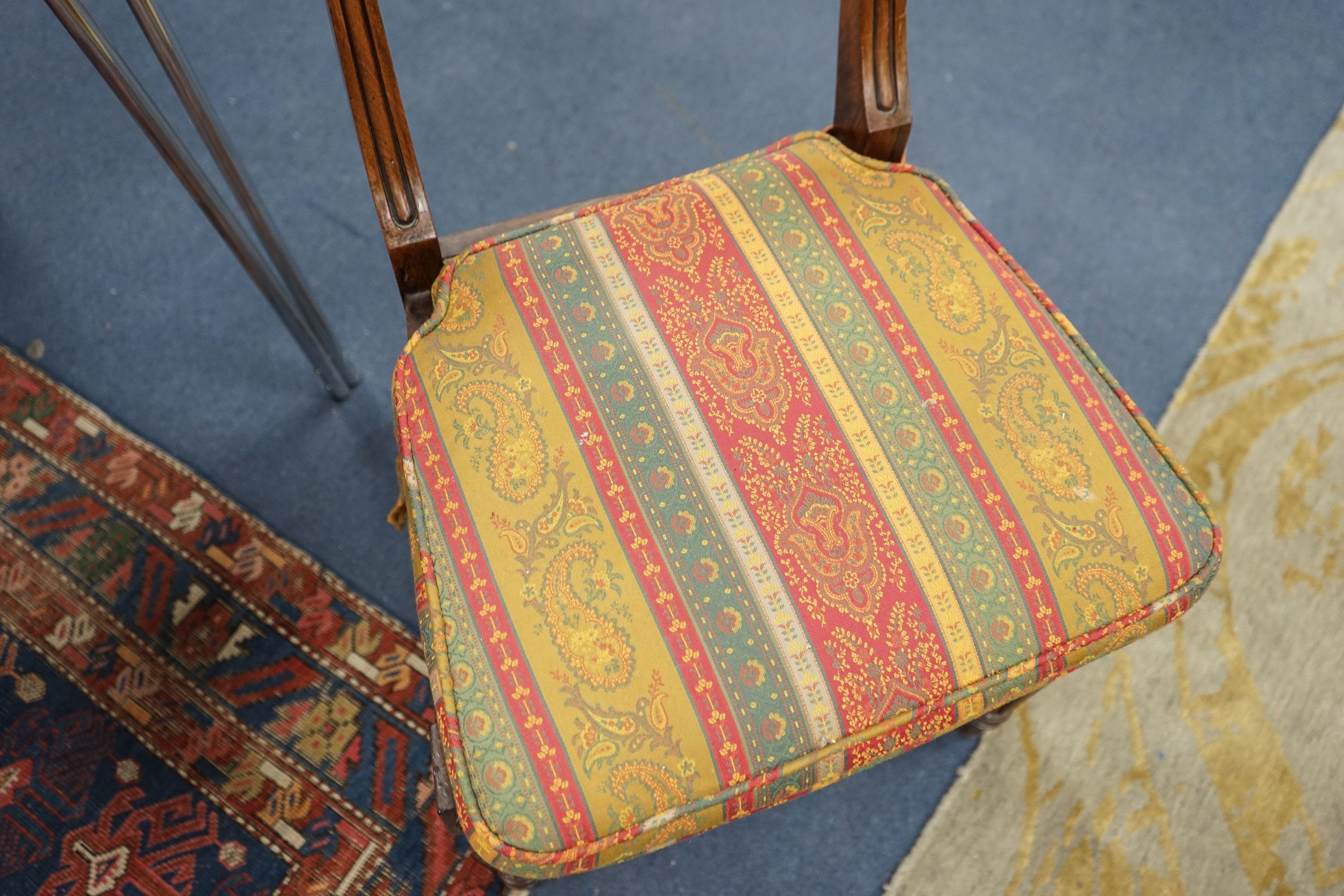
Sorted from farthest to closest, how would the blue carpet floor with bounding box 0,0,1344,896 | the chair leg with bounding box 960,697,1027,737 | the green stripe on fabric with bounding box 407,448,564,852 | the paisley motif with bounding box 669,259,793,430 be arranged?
the blue carpet floor with bounding box 0,0,1344,896 < the chair leg with bounding box 960,697,1027,737 < the paisley motif with bounding box 669,259,793,430 < the green stripe on fabric with bounding box 407,448,564,852

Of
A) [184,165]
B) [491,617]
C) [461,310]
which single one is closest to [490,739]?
[491,617]

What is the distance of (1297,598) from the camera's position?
3.48 feet

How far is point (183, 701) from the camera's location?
3.14 ft

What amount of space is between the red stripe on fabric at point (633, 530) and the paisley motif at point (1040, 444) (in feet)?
0.90

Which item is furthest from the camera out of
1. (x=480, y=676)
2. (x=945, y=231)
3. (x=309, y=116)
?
(x=309, y=116)

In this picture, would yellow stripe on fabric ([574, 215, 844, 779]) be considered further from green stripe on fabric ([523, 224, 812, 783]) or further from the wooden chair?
the wooden chair

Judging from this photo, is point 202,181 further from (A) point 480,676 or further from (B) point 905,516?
(B) point 905,516

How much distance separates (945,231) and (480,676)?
0.50 metres

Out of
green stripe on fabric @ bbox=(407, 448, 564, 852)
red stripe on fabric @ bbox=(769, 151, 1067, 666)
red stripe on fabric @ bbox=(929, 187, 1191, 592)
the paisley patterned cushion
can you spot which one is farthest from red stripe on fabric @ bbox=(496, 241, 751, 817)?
red stripe on fabric @ bbox=(929, 187, 1191, 592)

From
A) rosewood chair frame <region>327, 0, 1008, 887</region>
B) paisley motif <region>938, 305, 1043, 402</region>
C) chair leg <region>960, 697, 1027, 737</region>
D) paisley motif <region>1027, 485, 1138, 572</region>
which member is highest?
rosewood chair frame <region>327, 0, 1008, 887</region>

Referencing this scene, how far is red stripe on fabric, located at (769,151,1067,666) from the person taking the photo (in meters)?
0.60

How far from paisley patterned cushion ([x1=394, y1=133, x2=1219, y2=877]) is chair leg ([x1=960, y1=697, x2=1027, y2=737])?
0.25m

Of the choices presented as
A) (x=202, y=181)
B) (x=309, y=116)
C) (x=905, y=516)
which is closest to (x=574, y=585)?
(x=905, y=516)

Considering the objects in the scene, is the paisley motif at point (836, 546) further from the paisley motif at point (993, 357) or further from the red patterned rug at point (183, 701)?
the red patterned rug at point (183, 701)
